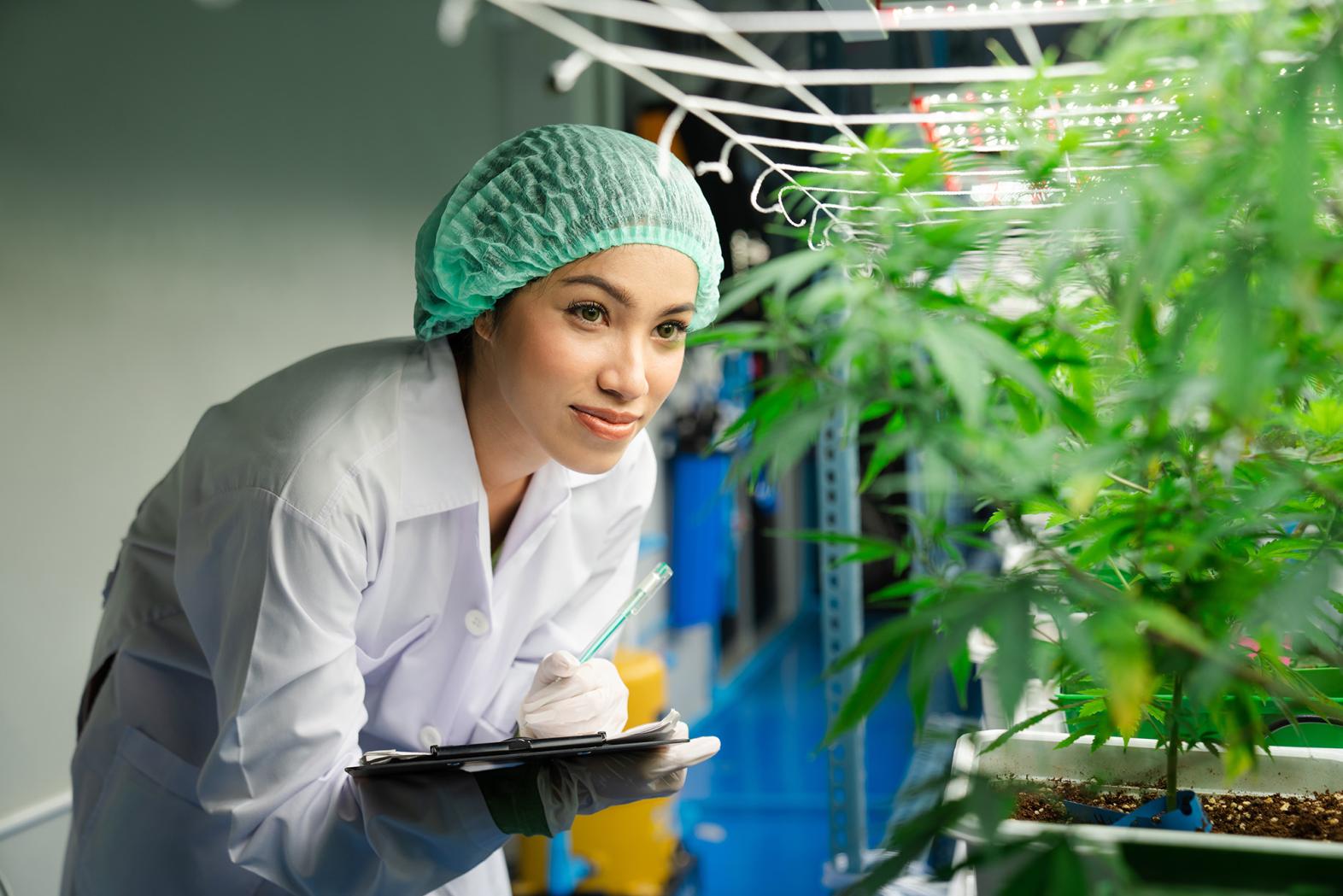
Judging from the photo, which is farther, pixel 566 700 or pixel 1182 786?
pixel 566 700

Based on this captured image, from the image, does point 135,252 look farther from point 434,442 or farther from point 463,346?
point 434,442

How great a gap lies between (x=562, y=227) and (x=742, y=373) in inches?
123

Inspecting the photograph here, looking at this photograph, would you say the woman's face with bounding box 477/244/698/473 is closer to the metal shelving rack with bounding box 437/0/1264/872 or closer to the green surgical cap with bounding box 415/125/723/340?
the green surgical cap with bounding box 415/125/723/340

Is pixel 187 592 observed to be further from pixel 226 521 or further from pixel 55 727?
pixel 55 727

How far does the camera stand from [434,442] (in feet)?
3.74

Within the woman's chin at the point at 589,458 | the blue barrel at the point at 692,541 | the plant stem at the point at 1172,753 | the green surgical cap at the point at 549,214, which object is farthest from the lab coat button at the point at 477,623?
the blue barrel at the point at 692,541

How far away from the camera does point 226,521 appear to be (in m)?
1.02

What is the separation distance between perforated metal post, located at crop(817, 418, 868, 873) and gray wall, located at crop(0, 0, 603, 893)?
1075 mm

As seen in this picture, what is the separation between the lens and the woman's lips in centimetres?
105

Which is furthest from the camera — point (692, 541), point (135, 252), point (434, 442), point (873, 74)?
point (692, 541)

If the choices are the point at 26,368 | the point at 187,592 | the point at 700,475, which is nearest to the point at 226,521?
the point at 187,592

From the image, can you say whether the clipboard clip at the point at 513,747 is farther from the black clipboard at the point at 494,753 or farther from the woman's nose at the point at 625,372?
the woman's nose at the point at 625,372

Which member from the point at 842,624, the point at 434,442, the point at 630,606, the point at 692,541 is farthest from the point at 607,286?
the point at 692,541

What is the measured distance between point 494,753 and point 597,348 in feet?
1.28
